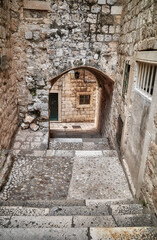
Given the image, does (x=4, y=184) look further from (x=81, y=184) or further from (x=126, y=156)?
(x=126, y=156)

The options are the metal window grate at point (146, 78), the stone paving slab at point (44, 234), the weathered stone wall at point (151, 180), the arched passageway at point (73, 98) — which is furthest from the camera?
the arched passageway at point (73, 98)

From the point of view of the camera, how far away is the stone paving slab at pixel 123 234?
4.93ft

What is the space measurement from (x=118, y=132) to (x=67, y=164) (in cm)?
149

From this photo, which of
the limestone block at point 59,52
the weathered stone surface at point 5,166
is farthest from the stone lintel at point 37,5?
the weathered stone surface at point 5,166

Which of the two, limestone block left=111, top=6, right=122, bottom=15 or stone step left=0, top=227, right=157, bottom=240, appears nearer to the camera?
stone step left=0, top=227, right=157, bottom=240

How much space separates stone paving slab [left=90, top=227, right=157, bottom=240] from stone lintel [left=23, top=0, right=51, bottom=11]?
15.4ft

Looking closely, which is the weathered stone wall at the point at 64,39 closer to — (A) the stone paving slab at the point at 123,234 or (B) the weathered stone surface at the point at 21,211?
(B) the weathered stone surface at the point at 21,211

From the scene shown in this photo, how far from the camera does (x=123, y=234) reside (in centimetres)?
155

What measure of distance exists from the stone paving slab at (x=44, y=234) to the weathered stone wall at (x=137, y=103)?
1115 millimetres

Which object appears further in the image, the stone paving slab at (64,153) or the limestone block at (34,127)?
the limestone block at (34,127)

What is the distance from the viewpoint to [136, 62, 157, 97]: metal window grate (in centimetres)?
264

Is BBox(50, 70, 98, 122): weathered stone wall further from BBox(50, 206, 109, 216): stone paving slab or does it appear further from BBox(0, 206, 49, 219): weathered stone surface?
BBox(0, 206, 49, 219): weathered stone surface

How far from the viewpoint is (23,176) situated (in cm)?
360

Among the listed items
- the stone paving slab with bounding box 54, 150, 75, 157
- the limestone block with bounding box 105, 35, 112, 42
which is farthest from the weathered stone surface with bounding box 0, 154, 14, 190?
the limestone block with bounding box 105, 35, 112, 42
